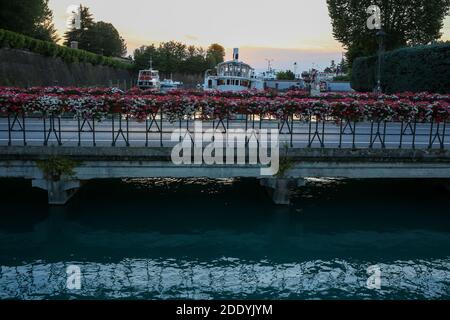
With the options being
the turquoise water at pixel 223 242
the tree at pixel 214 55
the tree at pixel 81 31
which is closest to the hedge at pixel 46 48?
the tree at pixel 81 31

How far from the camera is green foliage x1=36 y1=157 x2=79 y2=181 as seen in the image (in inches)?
517

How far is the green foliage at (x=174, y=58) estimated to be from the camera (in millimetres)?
100125

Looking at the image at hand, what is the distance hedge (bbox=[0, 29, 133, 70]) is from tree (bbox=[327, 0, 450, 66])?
1124 inches

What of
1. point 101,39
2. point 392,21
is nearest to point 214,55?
point 101,39

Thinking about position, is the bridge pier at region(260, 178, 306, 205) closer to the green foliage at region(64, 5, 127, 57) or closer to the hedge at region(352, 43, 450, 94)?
the hedge at region(352, 43, 450, 94)

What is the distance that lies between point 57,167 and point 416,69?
83.0ft

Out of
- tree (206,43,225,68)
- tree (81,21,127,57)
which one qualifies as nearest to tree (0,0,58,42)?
tree (81,21,127,57)

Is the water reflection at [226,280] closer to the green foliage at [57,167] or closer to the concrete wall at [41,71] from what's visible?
the green foliage at [57,167]

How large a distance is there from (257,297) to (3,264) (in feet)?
18.1

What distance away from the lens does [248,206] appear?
14906 mm

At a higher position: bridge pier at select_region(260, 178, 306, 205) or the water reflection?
bridge pier at select_region(260, 178, 306, 205)

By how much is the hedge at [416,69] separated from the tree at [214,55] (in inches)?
3167

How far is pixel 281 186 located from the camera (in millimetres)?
14172

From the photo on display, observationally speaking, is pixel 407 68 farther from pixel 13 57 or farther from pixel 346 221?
pixel 13 57
